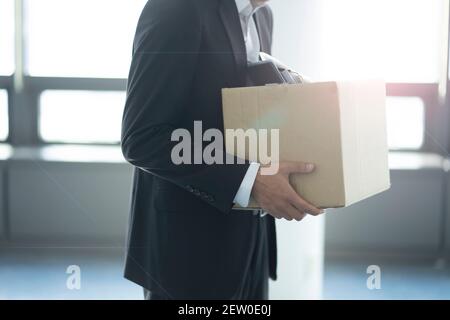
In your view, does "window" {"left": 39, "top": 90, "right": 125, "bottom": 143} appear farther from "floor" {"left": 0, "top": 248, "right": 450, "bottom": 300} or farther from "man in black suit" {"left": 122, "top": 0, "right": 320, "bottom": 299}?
"man in black suit" {"left": 122, "top": 0, "right": 320, "bottom": 299}

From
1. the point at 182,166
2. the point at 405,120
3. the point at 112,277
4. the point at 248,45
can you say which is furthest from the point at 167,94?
the point at 405,120

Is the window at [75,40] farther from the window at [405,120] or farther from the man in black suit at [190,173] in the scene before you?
the man in black suit at [190,173]

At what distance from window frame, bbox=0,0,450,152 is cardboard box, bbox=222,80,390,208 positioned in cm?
191

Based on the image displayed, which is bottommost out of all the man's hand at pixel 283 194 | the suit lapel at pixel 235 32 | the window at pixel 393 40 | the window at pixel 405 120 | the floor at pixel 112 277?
the floor at pixel 112 277

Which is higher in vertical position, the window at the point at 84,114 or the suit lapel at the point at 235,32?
the suit lapel at the point at 235,32

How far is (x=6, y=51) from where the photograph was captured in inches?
107

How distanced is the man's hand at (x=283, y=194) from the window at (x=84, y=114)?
76.4 inches

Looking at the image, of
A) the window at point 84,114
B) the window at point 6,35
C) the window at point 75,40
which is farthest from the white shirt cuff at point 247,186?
the window at point 6,35

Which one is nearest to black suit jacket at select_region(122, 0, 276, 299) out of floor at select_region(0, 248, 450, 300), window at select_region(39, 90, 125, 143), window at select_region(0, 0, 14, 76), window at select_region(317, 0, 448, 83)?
floor at select_region(0, 248, 450, 300)

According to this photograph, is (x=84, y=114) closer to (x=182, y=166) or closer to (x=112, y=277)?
(x=112, y=277)

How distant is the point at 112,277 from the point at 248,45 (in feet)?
5.28

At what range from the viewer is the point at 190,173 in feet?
2.96

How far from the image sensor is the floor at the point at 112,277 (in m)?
2.16

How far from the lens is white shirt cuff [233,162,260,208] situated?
0.88 m
